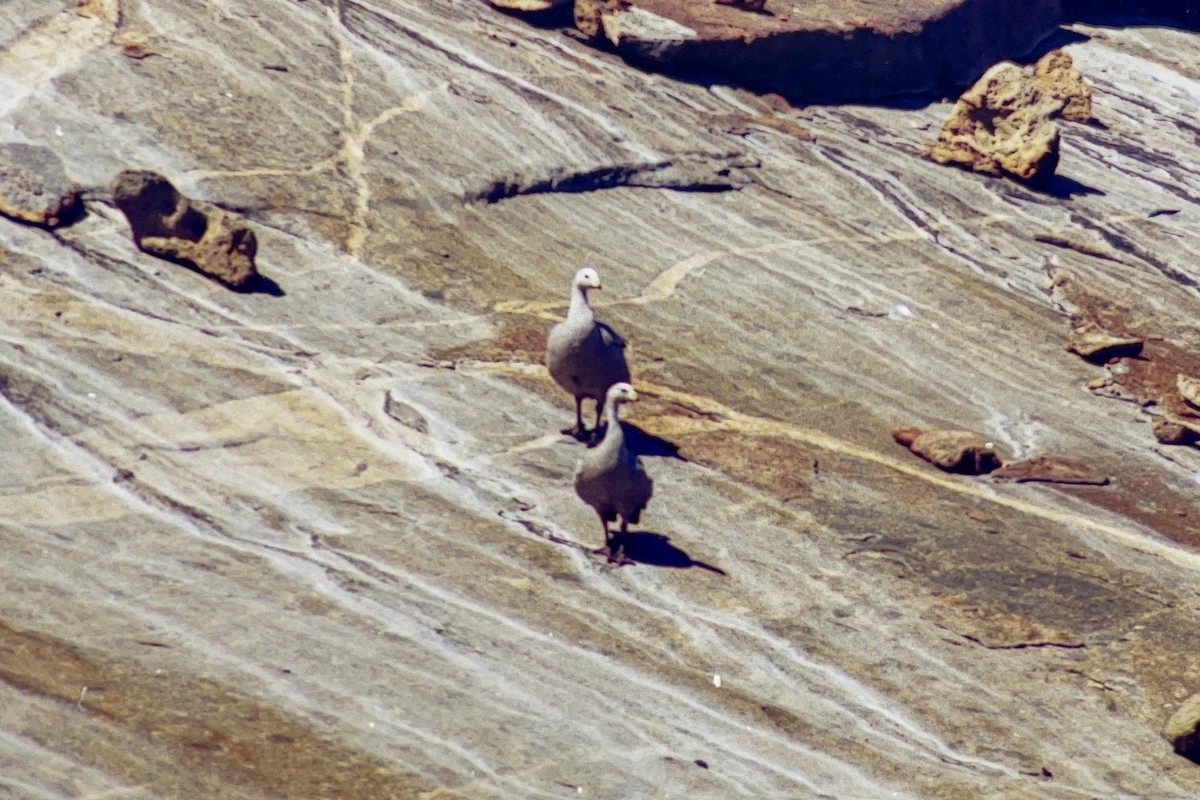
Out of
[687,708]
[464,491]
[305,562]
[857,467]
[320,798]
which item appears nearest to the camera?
[320,798]

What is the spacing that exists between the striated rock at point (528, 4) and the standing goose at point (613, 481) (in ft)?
44.5

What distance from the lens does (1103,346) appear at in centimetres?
2033

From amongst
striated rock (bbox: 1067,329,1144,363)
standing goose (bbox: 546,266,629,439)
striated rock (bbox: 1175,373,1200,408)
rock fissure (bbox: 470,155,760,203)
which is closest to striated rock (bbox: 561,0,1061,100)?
rock fissure (bbox: 470,155,760,203)

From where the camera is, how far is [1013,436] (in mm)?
17938

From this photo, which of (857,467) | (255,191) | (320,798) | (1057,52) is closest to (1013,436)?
(857,467)

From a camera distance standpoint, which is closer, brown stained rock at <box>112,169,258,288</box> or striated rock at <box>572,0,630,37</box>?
brown stained rock at <box>112,169,258,288</box>

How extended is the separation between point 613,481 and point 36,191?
7.65m

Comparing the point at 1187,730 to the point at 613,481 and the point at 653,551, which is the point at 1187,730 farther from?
the point at 613,481

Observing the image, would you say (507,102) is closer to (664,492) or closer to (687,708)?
(664,492)

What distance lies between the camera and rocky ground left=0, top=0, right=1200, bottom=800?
10.8m

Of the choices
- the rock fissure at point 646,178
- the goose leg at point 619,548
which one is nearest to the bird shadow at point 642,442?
the goose leg at point 619,548

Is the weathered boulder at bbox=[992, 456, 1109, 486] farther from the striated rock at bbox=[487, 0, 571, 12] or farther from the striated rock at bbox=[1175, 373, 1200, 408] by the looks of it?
the striated rock at bbox=[487, 0, 571, 12]

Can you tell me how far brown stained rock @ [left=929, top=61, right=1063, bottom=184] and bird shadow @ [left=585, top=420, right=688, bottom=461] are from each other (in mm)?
11495

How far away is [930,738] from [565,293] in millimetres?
8501
